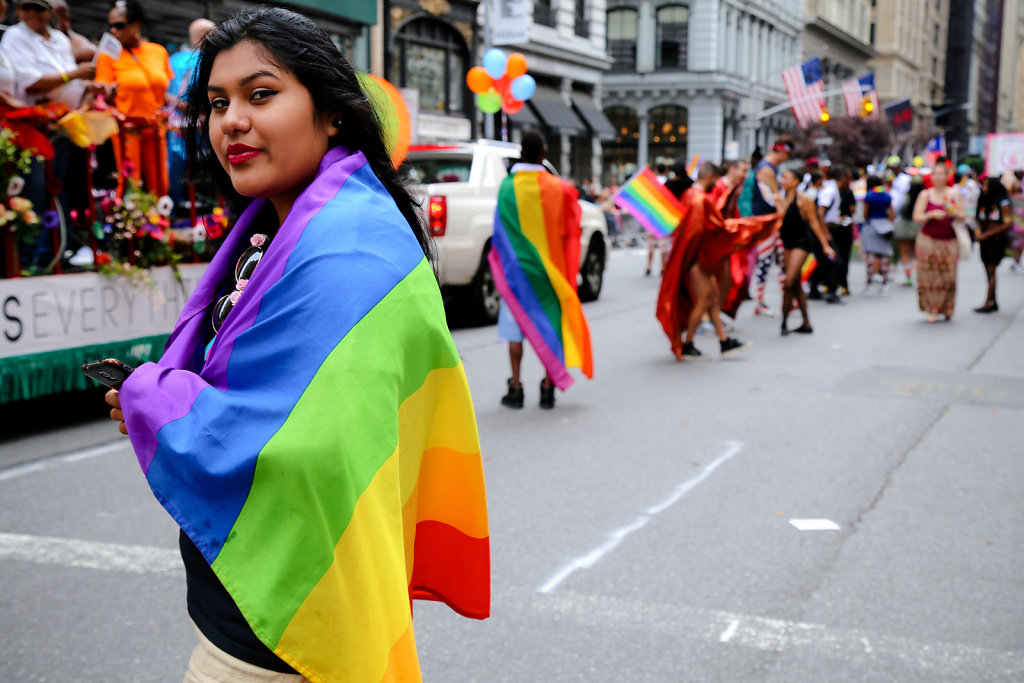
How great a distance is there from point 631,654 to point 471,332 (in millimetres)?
8252

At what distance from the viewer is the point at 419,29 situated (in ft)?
89.6

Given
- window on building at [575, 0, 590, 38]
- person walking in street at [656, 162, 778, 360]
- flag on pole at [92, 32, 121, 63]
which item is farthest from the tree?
flag on pole at [92, 32, 121, 63]

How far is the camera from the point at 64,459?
A: 6.16m

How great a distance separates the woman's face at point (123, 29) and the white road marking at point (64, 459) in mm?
2911

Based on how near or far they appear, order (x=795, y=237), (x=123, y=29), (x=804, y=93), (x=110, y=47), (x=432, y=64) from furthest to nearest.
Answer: (x=804, y=93) → (x=432, y=64) → (x=795, y=237) → (x=123, y=29) → (x=110, y=47)

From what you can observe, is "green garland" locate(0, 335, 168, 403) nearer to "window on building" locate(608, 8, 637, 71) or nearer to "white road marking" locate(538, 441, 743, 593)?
"white road marking" locate(538, 441, 743, 593)

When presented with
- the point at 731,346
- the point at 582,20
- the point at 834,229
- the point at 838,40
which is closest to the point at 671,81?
the point at 582,20

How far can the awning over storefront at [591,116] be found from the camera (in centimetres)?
3741

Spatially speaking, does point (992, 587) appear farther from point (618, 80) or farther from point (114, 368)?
point (618, 80)

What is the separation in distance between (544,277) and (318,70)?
19.6 ft

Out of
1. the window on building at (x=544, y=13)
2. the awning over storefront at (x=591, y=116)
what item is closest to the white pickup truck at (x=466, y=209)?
the window on building at (x=544, y=13)

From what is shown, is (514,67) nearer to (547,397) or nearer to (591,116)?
(547,397)

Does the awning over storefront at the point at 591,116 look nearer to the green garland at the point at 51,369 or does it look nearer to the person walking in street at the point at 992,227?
the person walking in street at the point at 992,227

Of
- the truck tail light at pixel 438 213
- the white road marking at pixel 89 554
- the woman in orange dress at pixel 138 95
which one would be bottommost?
the white road marking at pixel 89 554
